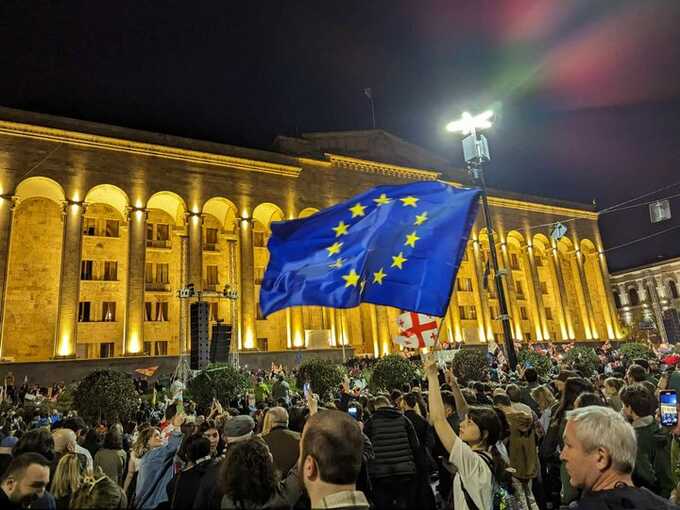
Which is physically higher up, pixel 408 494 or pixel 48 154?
pixel 48 154

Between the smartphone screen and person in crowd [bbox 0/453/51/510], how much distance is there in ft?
14.7

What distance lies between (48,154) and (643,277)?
73.4 meters

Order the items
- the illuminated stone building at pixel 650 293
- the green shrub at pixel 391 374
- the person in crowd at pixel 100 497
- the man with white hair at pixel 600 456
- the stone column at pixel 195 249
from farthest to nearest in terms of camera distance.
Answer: the illuminated stone building at pixel 650 293
the stone column at pixel 195 249
the green shrub at pixel 391 374
the person in crowd at pixel 100 497
the man with white hair at pixel 600 456

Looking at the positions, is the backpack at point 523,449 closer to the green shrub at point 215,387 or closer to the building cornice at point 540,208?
the green shrub at point 215,387

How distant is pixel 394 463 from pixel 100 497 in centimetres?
315

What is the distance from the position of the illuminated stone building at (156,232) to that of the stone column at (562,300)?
6.39m

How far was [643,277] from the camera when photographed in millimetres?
67750

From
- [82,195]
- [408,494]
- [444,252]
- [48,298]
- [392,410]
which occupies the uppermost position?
[82,195]

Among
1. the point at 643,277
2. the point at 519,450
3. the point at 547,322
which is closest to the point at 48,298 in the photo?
the point at 519,450

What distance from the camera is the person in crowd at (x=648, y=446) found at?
163 inches

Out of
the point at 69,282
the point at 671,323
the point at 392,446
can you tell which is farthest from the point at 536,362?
the point at 671,323

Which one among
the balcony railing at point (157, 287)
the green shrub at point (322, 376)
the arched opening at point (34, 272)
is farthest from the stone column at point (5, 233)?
the green shrub at point (322, 376)

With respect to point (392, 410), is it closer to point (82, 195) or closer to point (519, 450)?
point (519, 450)

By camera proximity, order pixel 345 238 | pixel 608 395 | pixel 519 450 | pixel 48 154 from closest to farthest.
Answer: pixel 519 450, pixel 345 238, pixel 608 395, pixel 48 154
